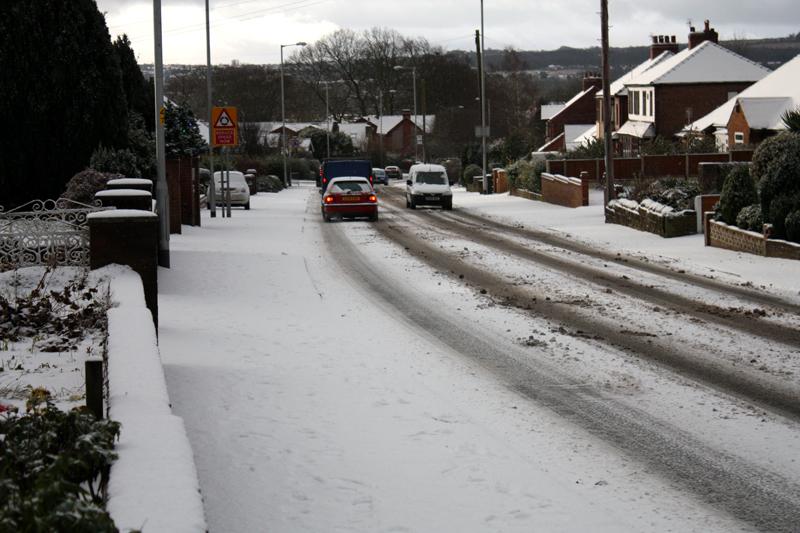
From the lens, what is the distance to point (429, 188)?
152 feet

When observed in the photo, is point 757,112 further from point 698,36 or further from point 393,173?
point 393,173

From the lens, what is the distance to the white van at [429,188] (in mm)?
46125

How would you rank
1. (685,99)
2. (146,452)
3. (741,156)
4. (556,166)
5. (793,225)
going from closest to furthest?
(146,452), (793,225), (741,156), (556,166), (685,99)

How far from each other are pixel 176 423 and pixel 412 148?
127m

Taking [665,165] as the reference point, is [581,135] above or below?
above

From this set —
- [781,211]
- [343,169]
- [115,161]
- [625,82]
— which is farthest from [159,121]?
[625,82]

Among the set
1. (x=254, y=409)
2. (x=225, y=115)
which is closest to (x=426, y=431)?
(x=254, y=409)

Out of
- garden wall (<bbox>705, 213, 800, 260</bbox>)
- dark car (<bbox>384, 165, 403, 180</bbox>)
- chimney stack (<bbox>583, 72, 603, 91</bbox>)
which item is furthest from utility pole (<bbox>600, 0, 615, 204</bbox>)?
dark car (<bbox>384, 165, 403, 180</bbox>)

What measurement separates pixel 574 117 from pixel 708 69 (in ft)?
94.3

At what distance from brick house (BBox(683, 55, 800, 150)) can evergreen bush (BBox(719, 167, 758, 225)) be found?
927 inches

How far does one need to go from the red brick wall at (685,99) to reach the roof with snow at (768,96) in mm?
5820

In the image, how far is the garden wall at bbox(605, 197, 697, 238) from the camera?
2856 cm

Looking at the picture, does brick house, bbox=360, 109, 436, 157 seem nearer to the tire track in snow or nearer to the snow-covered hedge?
the tire track in snow

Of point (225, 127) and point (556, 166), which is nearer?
point (225, 127)
